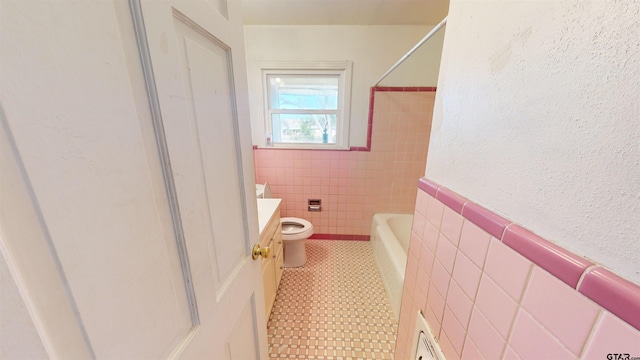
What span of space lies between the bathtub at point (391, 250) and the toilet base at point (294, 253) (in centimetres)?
72

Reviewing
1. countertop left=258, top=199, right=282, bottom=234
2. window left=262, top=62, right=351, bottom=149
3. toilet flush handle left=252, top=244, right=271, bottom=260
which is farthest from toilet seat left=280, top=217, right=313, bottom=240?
toilet flush handle left=252, top=244, right=271, bottom=260

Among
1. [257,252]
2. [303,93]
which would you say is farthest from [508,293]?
[303,93]

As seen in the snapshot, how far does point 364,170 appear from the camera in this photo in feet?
7.54

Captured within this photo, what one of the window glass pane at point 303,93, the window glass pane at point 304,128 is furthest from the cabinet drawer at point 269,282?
the window glass pane at point 303,93

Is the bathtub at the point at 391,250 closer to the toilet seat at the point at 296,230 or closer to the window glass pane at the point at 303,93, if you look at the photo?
the toilet seat at the point at 296,230

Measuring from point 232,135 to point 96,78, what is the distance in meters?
0.34

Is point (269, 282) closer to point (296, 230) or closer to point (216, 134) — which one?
point (296, 230)

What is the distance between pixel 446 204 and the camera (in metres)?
0.67

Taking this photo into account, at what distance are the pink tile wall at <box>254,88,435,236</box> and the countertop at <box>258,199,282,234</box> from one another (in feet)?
2.37

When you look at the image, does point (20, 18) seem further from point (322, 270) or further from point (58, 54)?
point (322, 270)

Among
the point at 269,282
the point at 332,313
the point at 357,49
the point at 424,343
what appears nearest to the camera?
the point at 424,343

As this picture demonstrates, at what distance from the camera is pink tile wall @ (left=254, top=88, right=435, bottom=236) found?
214 centimetres

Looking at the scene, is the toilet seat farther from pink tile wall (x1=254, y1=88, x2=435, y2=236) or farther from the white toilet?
pink tile wall (x1=254, y1=88, x2=435, y2=236)

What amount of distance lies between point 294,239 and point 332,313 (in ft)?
2.07
